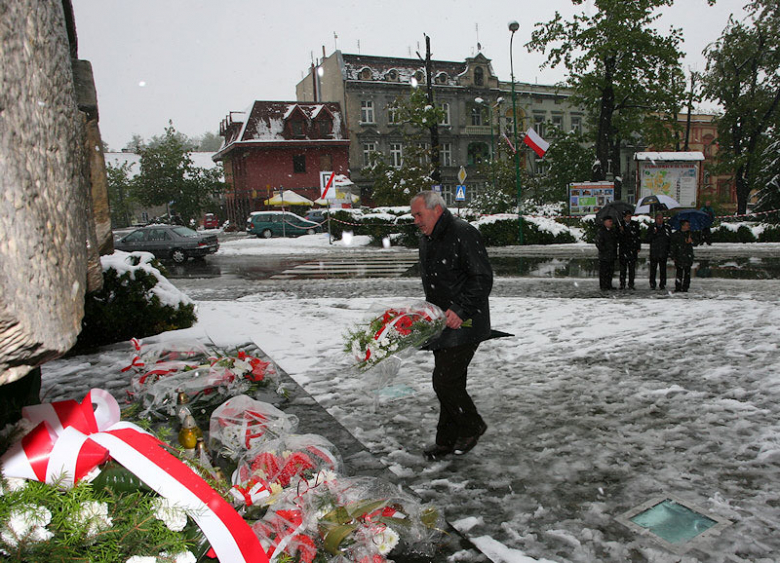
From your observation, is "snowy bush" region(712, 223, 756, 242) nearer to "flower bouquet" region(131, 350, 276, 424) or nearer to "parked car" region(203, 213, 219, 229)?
"flower bouquet" region(131, 350, 276, 424)

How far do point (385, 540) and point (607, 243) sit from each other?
33.1 ft

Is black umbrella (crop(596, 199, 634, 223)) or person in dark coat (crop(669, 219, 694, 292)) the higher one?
black umbrella (crop(596, 199, 634, 223))

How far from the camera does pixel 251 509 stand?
231 centimetres

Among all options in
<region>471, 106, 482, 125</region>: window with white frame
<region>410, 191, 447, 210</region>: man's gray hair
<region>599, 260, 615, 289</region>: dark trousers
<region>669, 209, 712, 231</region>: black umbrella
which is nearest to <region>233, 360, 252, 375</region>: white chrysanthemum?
<region>410, 191, 447, 210</region>: man's gray hair

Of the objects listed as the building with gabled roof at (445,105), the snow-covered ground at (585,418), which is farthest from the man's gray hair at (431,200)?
the building with gabled roof at (445,105)

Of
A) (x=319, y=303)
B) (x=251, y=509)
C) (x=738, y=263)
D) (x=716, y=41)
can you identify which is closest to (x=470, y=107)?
(x=716, y=41)

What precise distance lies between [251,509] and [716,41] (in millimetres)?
38346

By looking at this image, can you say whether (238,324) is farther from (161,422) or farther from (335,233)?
(335,233)

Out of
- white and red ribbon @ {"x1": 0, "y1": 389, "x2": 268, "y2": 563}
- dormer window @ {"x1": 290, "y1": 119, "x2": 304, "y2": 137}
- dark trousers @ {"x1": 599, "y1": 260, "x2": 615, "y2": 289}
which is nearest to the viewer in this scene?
white and red ribbon @ {"x1": 0, "y1": 389, "x2": 268, "y2": 563}

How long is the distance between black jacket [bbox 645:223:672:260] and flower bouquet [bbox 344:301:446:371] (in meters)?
9.05

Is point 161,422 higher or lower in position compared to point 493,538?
higher

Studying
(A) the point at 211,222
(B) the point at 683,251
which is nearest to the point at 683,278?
(B) the point at 683,251

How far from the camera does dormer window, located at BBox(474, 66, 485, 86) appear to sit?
52312 mm

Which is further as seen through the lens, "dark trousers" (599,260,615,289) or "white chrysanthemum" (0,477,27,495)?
"dark trousers" (599,260,615,289)
